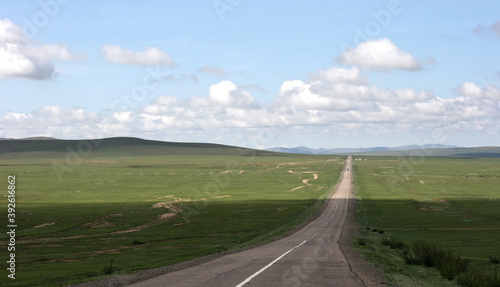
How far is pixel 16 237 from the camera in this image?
59.5 meters

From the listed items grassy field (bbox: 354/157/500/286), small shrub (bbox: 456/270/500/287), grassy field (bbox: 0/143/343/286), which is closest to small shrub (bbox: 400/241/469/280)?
grassy field (bbox: 354/157/500/286)

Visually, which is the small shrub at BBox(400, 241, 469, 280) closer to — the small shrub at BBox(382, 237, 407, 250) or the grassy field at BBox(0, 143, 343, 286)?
the small shrub at BBox(382, 237, 407, 250)

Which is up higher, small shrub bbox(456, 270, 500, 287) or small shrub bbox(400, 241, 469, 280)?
small shrub bbox(456, 270, 500, 287)

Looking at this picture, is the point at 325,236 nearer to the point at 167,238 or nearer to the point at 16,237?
the point at 167,238

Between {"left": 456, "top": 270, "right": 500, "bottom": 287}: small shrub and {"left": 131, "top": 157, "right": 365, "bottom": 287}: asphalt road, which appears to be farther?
{"left": 131, "top": 157, "right": 365, "bottom": 287}: asphalt road

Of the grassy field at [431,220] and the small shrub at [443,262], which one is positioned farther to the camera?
the grassy field at [431,220]

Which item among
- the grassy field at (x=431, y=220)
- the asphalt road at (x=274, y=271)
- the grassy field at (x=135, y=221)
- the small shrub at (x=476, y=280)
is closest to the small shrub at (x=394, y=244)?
the grassy field at (x=431, y=220)

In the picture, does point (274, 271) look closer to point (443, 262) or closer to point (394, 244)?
point (443, 262)

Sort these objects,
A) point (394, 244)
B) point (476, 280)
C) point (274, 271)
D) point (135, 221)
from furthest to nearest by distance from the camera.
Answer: point (135, 221) < point (394, 244) < point (274, 271) < point (476, 280)

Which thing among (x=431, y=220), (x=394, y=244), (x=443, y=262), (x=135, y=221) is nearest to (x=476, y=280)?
(x=443, y=262)

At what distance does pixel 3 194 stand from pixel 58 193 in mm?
12479

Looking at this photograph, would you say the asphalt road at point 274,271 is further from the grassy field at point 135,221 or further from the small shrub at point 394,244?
the small shrub at point 394,244

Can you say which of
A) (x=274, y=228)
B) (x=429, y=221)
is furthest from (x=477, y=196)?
(x=274, y=228)

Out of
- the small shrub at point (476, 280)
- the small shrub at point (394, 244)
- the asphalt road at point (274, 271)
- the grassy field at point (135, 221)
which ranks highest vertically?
the small shrub at point (476, 280)
